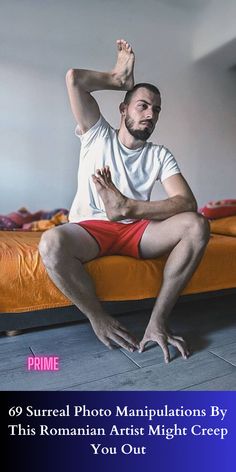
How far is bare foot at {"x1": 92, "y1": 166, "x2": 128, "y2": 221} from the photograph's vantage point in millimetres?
981

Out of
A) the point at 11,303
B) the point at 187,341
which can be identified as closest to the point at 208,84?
the point at 187,341

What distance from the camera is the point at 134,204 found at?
996 millimetres

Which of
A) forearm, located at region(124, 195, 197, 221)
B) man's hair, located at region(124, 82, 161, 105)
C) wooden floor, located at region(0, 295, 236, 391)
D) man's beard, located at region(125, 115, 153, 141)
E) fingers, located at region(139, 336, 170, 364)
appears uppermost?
man's hair, located at region(124, 82, 161, 105)

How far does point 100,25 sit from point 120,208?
63.1 inches

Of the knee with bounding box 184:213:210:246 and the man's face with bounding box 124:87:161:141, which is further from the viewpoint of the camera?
Answer: the man's face with bounding box 124:87:161:141

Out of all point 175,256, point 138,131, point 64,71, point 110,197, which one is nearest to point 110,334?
point 175,256

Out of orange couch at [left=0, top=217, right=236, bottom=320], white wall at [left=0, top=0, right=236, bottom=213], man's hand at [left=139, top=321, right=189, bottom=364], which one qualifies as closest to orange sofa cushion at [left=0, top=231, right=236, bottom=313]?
orange couch at [left=0, top=217, right=236, bottom=320]

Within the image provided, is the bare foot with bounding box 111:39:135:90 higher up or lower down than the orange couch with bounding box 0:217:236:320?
higher up

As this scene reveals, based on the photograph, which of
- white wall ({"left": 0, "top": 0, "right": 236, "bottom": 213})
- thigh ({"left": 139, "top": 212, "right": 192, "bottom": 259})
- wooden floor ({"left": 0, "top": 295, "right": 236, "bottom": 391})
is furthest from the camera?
white wall ({"left": 0, "top": 0, "right": 236, "bottom": 213})

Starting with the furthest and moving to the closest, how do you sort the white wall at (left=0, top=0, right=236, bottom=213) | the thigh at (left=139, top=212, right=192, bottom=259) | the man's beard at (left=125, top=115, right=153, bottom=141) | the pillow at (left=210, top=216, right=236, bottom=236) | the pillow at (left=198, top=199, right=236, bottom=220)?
the white wall at (left=0, top=0, right=236, bottom=213), the pillow at (left=198, top=199, right=236, bottom=220), the pillow at (left=210, top=216, right=236, bottom=236), the man's beard at (left=125, top=115, right=153, bottom=141), the thigh at (left=139, top=212, right=192, bottom=259)

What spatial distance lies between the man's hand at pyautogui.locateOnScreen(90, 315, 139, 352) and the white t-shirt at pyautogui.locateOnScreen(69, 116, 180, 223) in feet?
1.13

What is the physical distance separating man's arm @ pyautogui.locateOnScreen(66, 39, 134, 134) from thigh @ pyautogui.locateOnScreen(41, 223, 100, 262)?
379 mm

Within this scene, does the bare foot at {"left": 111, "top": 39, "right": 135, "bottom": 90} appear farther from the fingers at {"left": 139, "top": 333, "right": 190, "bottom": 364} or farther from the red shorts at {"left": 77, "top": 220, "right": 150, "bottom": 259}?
the fingers at {"left": 139, "top": 333, "right": 190, "bottom": 364}

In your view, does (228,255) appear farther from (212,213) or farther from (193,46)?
(193,46)
